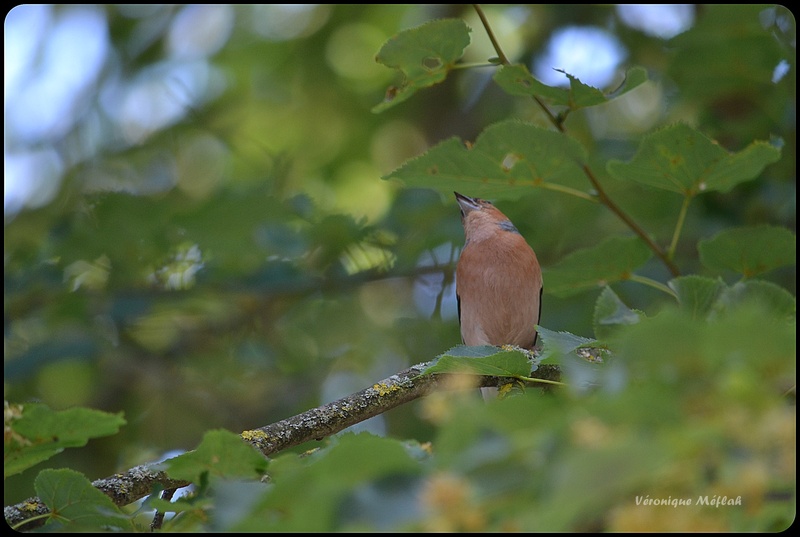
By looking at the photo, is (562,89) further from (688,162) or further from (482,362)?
(482,362)

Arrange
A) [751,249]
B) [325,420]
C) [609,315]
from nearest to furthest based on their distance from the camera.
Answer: [609,315] → [325,420] → [751,249]

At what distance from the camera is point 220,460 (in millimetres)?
2400

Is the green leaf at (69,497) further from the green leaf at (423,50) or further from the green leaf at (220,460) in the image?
the green leaf at (423,50)

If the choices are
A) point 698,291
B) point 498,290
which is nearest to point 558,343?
point 698,291

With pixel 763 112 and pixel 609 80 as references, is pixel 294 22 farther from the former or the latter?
pixel 763 112

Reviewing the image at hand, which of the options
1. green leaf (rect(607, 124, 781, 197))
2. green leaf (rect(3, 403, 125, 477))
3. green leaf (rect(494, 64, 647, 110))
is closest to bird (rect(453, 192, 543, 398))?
green leaf (rect(607, 124, 781, 197))

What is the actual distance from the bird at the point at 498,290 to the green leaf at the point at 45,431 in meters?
4.10

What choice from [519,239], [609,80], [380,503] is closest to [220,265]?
[519,239]

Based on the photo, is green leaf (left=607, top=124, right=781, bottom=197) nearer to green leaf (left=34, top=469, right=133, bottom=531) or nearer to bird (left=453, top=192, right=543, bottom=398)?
bird (left=453, top=192, right=543, bottom=398)

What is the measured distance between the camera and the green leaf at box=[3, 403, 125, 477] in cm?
271

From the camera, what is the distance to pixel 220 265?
7.65 meters

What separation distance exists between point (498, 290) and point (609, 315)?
3602 millimetres

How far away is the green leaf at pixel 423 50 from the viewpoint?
3.85m

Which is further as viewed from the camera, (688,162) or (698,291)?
(688,162)
